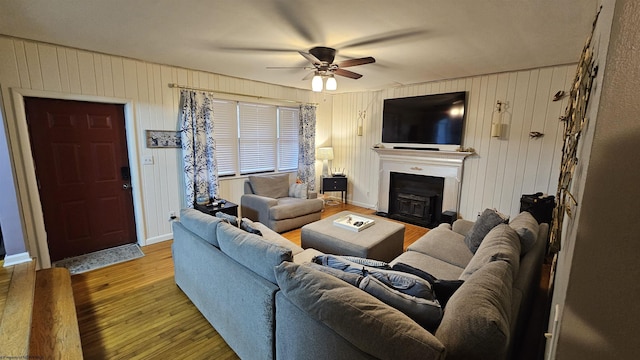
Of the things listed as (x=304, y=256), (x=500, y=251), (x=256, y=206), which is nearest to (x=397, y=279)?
(x=500, y=251)

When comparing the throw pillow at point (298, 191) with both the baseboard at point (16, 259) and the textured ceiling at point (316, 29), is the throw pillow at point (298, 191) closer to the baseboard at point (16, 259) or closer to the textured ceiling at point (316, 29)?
the textured ceiling at point (316, 29)

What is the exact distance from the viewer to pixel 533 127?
3705 millimetres

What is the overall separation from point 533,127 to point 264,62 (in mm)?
3748

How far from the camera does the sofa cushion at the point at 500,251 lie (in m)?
1.59

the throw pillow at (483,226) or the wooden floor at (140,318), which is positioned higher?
the throw pillow at (483,226)

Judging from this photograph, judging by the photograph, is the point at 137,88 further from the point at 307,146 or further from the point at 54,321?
the point at 307,146

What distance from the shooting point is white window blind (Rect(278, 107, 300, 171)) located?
534 centimetres

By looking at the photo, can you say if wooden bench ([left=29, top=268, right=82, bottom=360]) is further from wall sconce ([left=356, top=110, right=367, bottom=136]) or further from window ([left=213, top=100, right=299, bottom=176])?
wall sconce ([left=356, top=110, right=367, bottom=136])

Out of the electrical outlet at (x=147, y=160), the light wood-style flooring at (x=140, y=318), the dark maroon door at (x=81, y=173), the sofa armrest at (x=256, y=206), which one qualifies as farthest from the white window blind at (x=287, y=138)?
the light wood-style flooring at (x=140, y=318)

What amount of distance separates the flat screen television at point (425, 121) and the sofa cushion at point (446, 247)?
203 centimetres

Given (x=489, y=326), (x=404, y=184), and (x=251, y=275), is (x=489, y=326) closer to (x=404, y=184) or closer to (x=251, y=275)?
(x=251, y=275)

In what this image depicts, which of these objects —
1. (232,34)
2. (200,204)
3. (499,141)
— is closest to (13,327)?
(200,204)

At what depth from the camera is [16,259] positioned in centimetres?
257

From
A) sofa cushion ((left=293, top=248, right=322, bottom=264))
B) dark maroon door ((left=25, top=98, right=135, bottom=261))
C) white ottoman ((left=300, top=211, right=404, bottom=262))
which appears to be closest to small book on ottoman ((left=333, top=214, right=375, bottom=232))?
white ottoman ((left=300, top=211, right=404, bottom=262))
